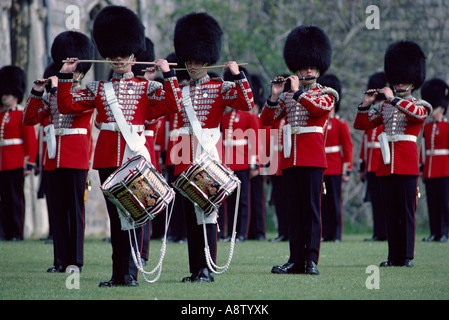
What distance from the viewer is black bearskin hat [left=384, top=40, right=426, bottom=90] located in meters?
7.72

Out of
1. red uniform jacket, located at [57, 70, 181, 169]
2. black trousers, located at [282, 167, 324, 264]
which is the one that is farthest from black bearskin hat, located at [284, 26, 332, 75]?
red uniform jacket, located at [57, 70, 181, 169]

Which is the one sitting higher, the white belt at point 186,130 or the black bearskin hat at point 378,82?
the black bearskin hat at point 378,82

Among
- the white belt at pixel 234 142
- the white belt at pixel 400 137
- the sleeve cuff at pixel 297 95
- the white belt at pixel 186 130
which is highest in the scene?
the sleeve cuff at pixel 297 95

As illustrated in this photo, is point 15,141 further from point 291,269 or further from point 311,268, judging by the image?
point 311,268

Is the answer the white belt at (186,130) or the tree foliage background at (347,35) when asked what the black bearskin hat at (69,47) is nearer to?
the white belt at (186,130)

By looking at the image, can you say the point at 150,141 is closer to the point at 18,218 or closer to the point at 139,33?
the point at 139,33

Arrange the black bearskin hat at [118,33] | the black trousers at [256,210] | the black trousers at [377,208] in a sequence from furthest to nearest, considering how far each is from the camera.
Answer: the black trousers at [256,210], the black trousers at [377,208], the black bearskin hat at [118,33]

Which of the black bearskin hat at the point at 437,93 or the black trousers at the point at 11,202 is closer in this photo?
the black trousers at the point at 11,202

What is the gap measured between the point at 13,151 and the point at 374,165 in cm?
436

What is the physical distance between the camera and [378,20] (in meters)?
14.4

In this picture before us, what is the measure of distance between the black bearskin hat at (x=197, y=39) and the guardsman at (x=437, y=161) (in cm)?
478

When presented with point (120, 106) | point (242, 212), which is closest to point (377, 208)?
point (242, 212)

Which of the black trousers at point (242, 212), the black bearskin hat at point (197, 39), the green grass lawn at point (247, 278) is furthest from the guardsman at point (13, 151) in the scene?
the black bearskin hat at point (197, 39)

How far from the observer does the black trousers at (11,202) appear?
10664 millimetres
